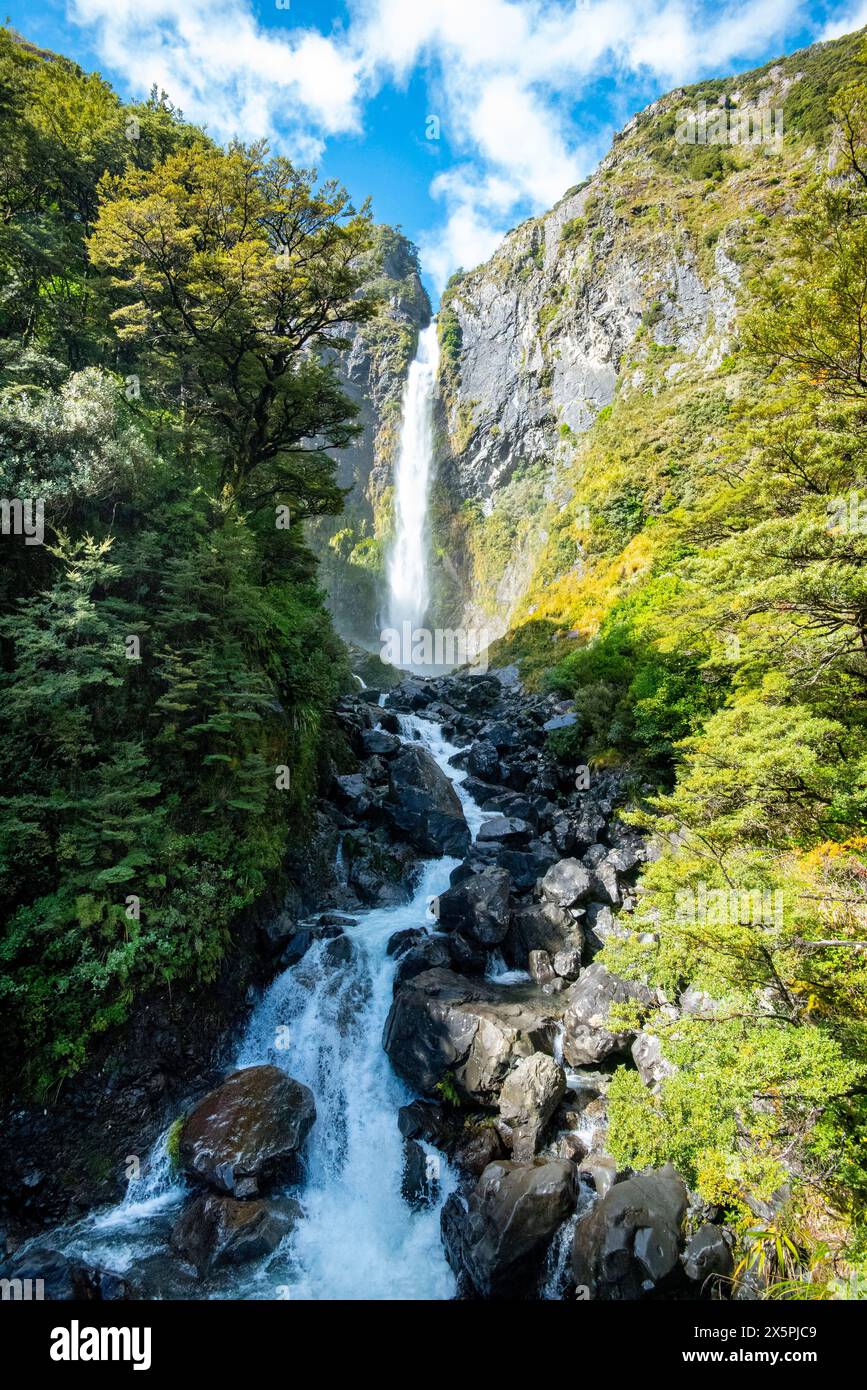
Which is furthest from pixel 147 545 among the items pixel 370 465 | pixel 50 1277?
pixel 370 465

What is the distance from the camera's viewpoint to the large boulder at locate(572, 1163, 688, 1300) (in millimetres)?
6184

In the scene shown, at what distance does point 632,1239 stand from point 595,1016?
3408 mm

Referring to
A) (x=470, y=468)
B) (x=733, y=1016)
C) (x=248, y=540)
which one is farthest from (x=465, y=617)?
(x=733, y=1016)

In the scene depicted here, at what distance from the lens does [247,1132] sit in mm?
7879

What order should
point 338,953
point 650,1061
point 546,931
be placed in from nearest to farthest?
point 650,1061 < point 338,953 < point 546,931

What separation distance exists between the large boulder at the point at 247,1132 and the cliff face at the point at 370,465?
52.3 metres

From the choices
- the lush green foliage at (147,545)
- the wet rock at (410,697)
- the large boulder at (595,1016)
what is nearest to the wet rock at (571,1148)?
the large boulder at (595,1016)

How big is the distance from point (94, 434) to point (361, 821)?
10.9 meters

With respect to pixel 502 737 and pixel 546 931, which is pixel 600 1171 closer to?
pixel 546 931

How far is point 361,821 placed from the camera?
50.5 ft

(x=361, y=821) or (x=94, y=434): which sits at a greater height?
(x=94, y=434)

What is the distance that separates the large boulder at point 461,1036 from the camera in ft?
29.0

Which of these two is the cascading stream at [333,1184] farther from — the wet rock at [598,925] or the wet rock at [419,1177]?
the wet rock at [598,925]

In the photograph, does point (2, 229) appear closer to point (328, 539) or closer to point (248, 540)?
point (248, 540)
